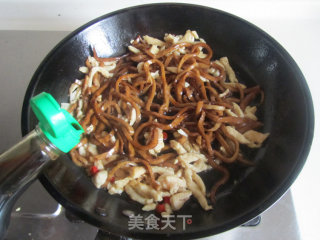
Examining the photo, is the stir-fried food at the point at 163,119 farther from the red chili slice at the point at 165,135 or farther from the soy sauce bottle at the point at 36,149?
the soy sauce bottle at the point at 36,149

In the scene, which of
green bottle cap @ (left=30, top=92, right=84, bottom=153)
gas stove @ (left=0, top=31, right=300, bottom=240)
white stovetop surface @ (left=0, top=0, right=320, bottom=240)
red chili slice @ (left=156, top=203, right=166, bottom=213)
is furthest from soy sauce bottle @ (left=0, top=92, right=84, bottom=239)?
white stovetop surface @ (left=0, top=0, right=320, bottom=240)

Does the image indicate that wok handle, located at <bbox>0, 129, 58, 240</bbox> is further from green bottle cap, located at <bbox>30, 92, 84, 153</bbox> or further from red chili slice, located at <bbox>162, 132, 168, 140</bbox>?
red chili slice, located at <bbox>162, 132, 168, 140</bbox>

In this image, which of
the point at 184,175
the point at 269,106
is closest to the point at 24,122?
the point at 184,175

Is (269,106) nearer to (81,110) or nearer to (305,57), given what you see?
(305,57)

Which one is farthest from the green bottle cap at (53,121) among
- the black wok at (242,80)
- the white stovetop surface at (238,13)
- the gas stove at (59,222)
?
the white stovetop surface at (238,13)

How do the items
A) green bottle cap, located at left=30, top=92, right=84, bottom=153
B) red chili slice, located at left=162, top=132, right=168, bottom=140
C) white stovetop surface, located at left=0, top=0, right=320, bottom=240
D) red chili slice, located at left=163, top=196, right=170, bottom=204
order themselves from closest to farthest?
green bottle cap, located at left=30, top=92, right=84, bottom=153 → red chili slice, located at left=163, top=196, right=170, bottom=204 → red chili slice, located at left=162, top=132, right=168, bottom=140 → white stovetop surface, located at left=0, top=0, right=320, bottom=240

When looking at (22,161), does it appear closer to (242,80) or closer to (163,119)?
(163,119)

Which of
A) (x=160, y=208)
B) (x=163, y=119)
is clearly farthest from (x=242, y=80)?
(x=160, y=208)
